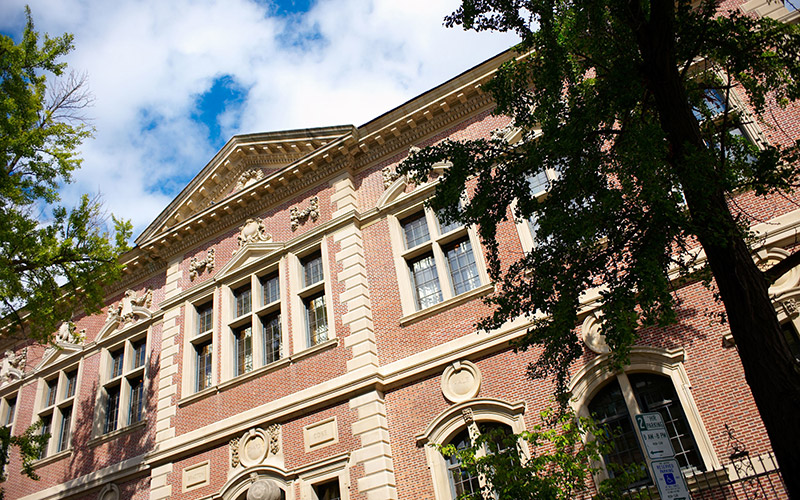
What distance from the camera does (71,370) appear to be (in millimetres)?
20438

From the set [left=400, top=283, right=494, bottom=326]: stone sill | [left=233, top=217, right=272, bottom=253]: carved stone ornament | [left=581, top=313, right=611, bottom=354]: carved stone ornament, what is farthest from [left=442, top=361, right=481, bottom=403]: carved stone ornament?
[left=233, top=217, right=272, bottom=253]: carved stone ornament

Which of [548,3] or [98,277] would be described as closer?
[548,3]

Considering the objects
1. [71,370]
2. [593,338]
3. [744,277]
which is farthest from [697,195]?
[71,370]

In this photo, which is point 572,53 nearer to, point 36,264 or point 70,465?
point 36,264

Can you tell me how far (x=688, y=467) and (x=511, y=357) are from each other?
3.70 meters

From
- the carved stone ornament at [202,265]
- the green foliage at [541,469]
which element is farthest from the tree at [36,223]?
the green foliage at [541,469]

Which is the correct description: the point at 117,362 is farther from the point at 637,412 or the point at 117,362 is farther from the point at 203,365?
the point at 637,412

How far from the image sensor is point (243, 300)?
17.1 metres

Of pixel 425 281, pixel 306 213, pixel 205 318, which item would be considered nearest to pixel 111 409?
pixel 205 318

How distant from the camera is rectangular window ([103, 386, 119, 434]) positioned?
59.8ft

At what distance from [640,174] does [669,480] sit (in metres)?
3.74

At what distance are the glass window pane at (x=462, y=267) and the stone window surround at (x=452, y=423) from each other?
274cm

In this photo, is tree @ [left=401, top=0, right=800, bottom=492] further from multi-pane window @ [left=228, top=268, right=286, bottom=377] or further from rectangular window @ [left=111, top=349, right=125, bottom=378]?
rectangular window @ [left=111, top=349, right=125, bottom=378]

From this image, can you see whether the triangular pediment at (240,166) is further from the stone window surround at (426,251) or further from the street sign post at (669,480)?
the street sign post at (669,480)
